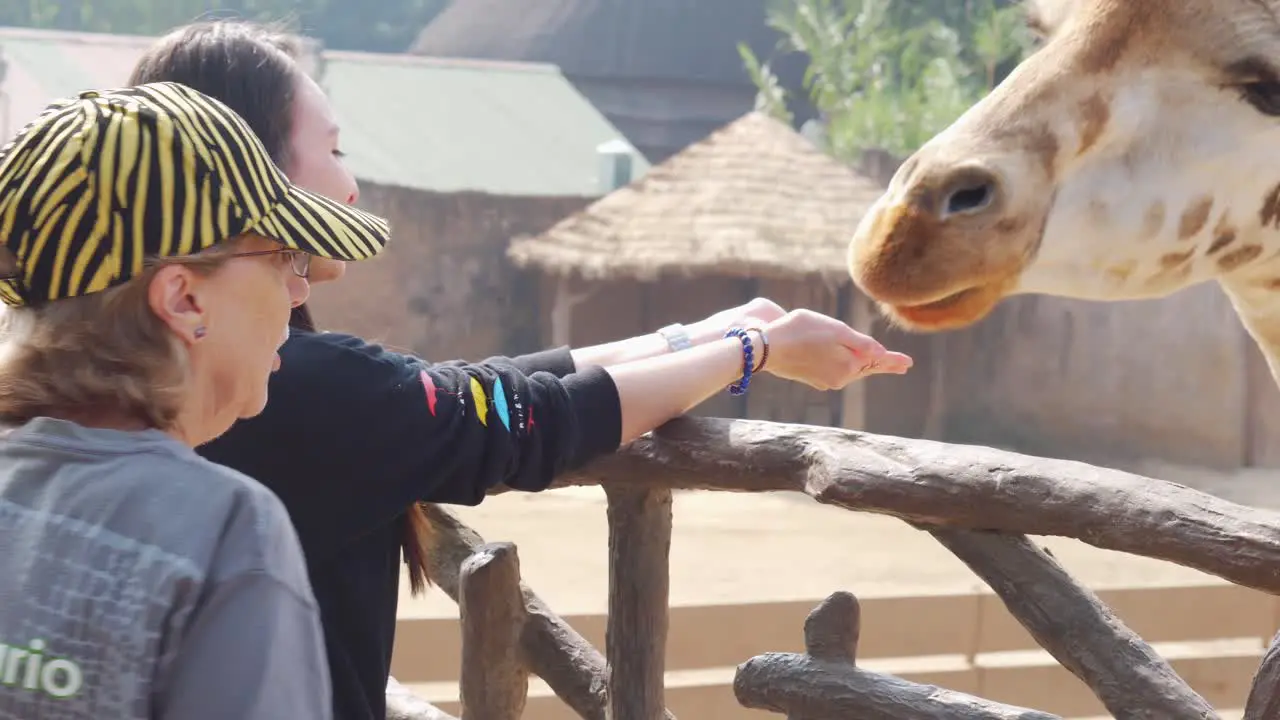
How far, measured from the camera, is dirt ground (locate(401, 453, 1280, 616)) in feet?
18.8

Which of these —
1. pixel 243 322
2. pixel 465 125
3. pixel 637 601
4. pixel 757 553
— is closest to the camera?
pixel 243 322

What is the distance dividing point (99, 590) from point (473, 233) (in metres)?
10.4

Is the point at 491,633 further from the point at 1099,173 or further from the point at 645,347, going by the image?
the point at 1099,173

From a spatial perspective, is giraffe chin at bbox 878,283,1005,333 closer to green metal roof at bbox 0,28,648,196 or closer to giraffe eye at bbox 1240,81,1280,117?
giraffe eye at bbox 1240,81,1280,117

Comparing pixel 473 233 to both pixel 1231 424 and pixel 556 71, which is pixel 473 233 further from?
pixel 1231 424

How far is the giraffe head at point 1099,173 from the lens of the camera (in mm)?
1239

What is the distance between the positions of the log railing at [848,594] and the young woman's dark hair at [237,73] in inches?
19.5

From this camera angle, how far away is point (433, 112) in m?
12.9

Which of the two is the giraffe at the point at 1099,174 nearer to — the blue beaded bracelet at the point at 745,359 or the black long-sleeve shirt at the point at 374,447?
the blue beaded bracelet at the point at 745,359

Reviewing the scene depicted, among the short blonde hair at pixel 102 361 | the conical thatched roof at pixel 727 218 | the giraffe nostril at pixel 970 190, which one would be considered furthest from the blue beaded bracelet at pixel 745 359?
the conical thatched roof at pixel 727 218

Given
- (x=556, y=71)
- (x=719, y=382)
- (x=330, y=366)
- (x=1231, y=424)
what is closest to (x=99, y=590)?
(x=330, y=366)

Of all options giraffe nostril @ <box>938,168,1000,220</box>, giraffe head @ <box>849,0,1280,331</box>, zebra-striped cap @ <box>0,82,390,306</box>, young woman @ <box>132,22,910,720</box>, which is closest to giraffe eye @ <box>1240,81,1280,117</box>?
giraffe head @ <box>849,0,1280,331</box>

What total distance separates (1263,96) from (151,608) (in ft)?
3.24

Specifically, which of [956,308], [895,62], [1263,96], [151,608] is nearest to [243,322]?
[151,608]
